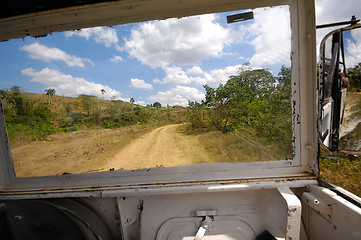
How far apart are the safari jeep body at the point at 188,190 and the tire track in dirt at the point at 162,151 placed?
0.07 meters

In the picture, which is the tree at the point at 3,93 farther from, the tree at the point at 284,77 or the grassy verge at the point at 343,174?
the grassy verge at the point at 343,174

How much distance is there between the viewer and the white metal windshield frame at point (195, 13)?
1284 millimetres

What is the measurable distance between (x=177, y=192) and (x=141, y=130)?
2.64 ft

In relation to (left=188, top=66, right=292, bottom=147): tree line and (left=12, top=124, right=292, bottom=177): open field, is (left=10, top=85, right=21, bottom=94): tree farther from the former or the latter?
(left=188, top=66, right=292, bottom=147): tree line

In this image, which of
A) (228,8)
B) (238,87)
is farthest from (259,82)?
(228,8)

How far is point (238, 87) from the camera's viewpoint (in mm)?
1504

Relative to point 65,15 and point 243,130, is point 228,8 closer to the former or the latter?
point 243,130

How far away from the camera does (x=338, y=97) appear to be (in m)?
1.03

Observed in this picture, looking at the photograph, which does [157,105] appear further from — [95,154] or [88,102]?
[95,154]

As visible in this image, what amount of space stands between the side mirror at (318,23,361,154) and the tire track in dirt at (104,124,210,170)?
36.4 inches


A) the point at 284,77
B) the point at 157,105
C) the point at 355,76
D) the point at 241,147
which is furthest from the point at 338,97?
the point at 157,105

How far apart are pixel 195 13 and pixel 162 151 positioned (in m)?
1.23

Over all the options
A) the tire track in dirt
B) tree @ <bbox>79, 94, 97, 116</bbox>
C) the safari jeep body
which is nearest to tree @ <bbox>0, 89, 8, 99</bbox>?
the safari jeep body

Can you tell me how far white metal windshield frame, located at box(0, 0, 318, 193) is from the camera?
50.6 inches
